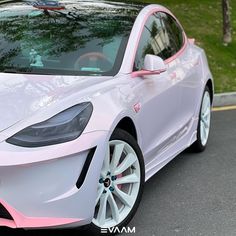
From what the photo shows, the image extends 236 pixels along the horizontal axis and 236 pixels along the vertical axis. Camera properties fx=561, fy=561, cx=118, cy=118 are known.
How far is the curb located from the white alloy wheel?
4.84 metres

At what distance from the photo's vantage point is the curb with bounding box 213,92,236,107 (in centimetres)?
860

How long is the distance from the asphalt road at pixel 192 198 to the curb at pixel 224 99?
2.27 m

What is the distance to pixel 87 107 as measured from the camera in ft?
11.6

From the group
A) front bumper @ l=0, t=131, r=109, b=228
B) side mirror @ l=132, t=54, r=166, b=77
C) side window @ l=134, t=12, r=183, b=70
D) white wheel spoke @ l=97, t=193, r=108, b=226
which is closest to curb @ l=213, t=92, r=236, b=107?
side window @ l=134, t=12, r=183, b=70

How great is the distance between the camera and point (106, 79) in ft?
13.1

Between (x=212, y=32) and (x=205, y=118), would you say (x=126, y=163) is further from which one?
(x=212, y=32)

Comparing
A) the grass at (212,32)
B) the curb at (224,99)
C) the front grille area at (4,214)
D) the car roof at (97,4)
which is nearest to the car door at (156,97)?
the car roof at (97,4)

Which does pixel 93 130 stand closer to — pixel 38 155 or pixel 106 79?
pixel 38 155

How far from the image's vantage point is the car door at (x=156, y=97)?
4.25 meters

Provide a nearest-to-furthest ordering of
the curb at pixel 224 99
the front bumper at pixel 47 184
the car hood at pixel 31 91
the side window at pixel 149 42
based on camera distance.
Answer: the front bumper at pixel 47 184
the car hood at pixel 31 91
the side window at pixel 149 42
the curb at pixel 224 99

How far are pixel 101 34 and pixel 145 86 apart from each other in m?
0.60

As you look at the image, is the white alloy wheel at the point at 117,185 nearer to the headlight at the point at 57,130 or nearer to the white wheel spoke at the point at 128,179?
the white wheel spoke at the point at 128,179

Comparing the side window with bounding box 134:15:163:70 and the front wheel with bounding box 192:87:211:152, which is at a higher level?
the side window with bounding box 134:15:163:70

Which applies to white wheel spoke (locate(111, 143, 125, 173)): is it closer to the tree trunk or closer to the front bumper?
the front bumper
